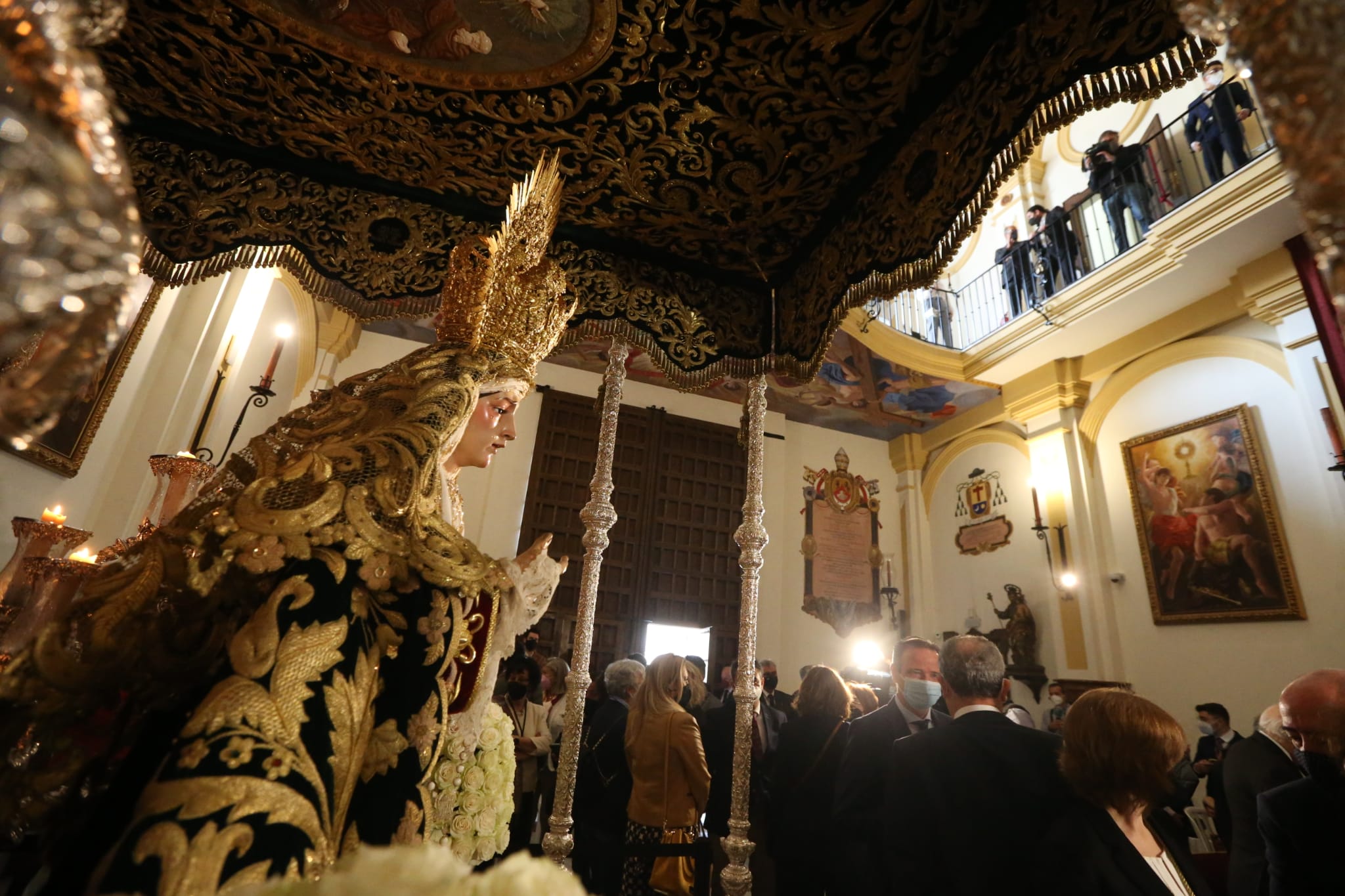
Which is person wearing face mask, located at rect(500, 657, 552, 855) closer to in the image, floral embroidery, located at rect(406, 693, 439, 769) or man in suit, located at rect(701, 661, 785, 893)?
man in suit, located at rect(701, 661, 785, 893)

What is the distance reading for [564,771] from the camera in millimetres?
3482

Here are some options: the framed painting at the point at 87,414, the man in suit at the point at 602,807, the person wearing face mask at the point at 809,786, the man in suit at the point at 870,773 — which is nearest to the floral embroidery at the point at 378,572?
the man in suit at the point at 870,773

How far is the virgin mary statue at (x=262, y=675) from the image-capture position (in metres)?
0.87

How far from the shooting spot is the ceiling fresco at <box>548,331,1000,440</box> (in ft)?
32.8

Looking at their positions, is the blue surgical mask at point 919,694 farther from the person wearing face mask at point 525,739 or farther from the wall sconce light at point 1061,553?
the wall sconce light at point 1061,553

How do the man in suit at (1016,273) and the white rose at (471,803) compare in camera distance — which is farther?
the man in suit at (1016,273)

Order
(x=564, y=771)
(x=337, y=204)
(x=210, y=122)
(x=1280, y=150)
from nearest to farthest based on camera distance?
(x=1280, y=150)
(x=210, y=122)
(x=337, y=204)
(x=564, y=771)

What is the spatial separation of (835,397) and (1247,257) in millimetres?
5316

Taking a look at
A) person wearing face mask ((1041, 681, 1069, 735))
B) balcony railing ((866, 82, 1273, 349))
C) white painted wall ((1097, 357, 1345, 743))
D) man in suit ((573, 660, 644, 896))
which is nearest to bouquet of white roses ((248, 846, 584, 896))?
man in suit ((573, 660, 644, 896))

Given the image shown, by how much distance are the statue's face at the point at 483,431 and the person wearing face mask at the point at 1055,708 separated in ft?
20.4

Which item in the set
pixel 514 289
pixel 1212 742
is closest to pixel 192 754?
pixel 514 289

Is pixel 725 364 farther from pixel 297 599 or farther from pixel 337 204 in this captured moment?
pixel 297 599

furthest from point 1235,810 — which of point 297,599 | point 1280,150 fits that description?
point 297,599

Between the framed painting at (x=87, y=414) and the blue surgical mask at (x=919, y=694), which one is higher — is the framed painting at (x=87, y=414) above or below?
above
